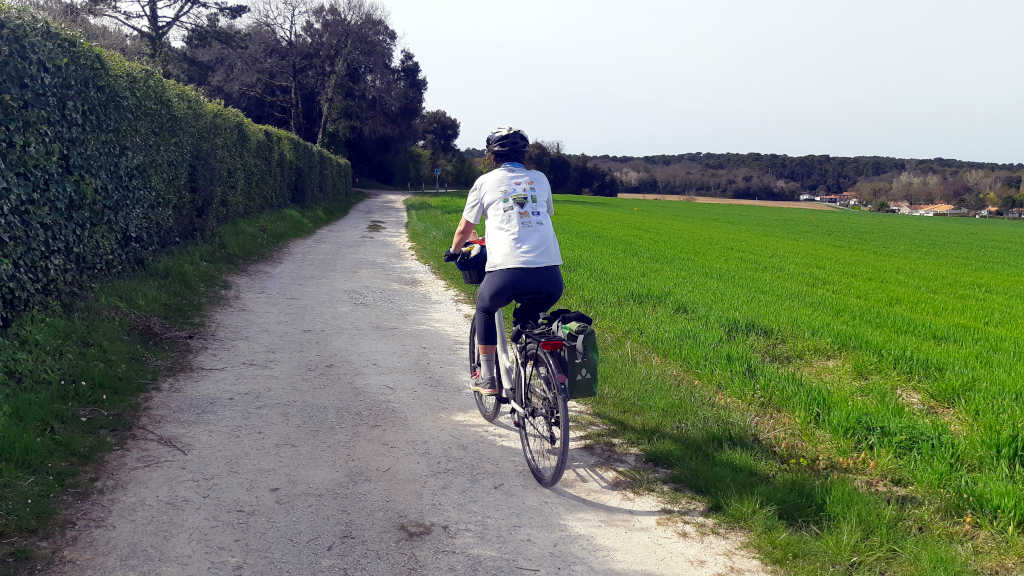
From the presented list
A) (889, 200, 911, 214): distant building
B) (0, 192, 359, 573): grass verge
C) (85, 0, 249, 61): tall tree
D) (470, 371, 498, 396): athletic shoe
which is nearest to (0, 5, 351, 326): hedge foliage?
(0, 192, 359, 573): grass verge

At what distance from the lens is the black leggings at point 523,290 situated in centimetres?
422

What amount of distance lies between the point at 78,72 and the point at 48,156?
128 centimetres

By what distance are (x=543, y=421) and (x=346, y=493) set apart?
1252 mm

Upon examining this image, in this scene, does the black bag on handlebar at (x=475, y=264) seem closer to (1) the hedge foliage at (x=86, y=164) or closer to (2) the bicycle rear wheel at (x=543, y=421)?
(2) the bicycle rear wheel at (x=543, y=421)

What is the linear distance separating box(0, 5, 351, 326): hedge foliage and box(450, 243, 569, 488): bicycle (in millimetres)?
4042

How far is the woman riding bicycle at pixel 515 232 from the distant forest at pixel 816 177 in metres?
101

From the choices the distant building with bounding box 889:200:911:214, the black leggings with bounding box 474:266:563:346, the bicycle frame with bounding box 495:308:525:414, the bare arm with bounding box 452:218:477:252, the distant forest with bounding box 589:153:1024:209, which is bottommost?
the distant building with bounding box 889:200:911:214

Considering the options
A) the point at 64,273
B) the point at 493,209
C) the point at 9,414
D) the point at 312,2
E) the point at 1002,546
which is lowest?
the point at 1002,546

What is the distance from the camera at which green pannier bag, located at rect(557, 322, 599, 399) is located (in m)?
4.00

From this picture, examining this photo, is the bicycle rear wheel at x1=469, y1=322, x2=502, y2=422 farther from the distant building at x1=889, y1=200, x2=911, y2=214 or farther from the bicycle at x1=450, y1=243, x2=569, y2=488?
the distant building at x1=889, y1=200, x2=911, y2=214

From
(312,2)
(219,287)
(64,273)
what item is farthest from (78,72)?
(312,2)

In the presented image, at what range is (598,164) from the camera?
10531 cm

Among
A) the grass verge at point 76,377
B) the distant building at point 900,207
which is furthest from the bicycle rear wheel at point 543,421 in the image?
the distant building at point 900,207

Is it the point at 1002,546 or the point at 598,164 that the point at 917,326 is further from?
the point at 598,164
